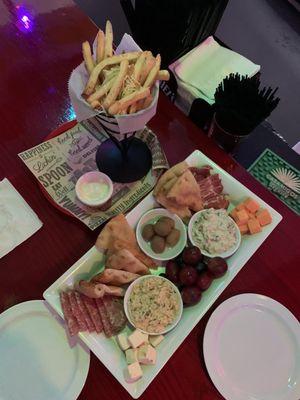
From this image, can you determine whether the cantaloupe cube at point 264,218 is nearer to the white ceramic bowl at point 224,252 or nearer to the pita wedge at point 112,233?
the white ceramic bowl at point 224,252

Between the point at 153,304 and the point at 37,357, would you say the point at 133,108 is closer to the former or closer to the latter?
the point at 153,304

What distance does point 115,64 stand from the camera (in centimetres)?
125

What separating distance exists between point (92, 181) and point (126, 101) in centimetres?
42

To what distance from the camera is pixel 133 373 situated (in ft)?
3.75

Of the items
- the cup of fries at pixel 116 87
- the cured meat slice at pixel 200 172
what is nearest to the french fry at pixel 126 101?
the cup of fries at pixel 116 87

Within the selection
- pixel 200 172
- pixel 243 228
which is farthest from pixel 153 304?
pixel 200 172

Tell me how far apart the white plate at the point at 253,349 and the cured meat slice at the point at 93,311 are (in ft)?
1.12

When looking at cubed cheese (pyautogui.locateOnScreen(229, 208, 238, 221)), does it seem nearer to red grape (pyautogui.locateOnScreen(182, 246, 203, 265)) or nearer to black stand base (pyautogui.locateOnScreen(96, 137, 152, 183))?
red grape (pyautogui.locateOnScreen(182, 246, 203, 265))

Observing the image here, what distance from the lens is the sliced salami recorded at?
123 cm

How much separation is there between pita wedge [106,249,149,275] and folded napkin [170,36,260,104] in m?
0.92

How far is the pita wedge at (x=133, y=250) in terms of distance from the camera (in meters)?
1.33

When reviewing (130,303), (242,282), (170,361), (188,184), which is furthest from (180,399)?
(188,184)

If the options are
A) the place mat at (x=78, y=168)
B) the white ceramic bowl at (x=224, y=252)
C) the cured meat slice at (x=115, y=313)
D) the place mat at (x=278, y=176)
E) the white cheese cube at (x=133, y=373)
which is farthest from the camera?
the place mat at (x=278, y=176)

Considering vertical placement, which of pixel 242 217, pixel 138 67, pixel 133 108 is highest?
pixel 138 67
